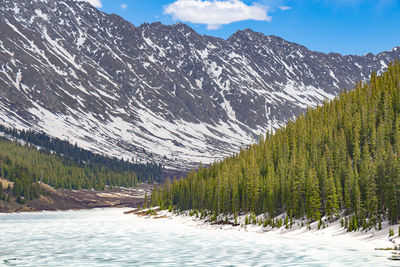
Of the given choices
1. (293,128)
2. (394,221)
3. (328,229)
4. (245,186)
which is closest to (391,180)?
(394,221)

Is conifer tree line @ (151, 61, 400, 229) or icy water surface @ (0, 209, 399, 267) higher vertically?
conifer tree line @ (151, 61, 400, 229)

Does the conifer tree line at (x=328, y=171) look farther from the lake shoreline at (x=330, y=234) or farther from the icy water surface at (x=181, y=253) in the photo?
the icy water surface at (x=181, y=253)

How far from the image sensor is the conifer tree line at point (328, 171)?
246ft

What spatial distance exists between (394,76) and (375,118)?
2324cm

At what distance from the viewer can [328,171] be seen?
10125 cm

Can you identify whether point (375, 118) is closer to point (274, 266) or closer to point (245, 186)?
point (245, 186)

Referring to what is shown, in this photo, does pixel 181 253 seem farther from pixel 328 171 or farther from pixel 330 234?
pixel 328 171

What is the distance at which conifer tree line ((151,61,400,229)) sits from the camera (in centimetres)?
7500

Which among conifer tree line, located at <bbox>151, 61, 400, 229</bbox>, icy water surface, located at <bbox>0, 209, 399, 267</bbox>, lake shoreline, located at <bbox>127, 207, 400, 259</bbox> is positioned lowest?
icy water surface, located at <bbox>0, 209, 399, 267</bbox>

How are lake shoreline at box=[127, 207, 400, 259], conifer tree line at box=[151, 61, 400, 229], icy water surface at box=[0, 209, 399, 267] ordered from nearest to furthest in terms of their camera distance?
icy water surface at box=[0, 209, 399, 267]
lake shoreline at box=[127, 207, 400, 259]
conifer tree line at box=[151, 61, 400, 229]

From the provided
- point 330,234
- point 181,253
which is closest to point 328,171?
point 330,234

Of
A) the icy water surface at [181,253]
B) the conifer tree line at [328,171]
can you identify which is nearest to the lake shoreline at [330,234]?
the conifer tree line at [328,171]

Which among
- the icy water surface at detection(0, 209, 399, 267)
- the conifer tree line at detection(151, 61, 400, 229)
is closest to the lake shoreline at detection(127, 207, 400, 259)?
the conifer tree line at detection(151, 61, 400, 229)

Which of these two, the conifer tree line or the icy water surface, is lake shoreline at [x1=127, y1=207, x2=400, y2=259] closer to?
the conifer tree line
